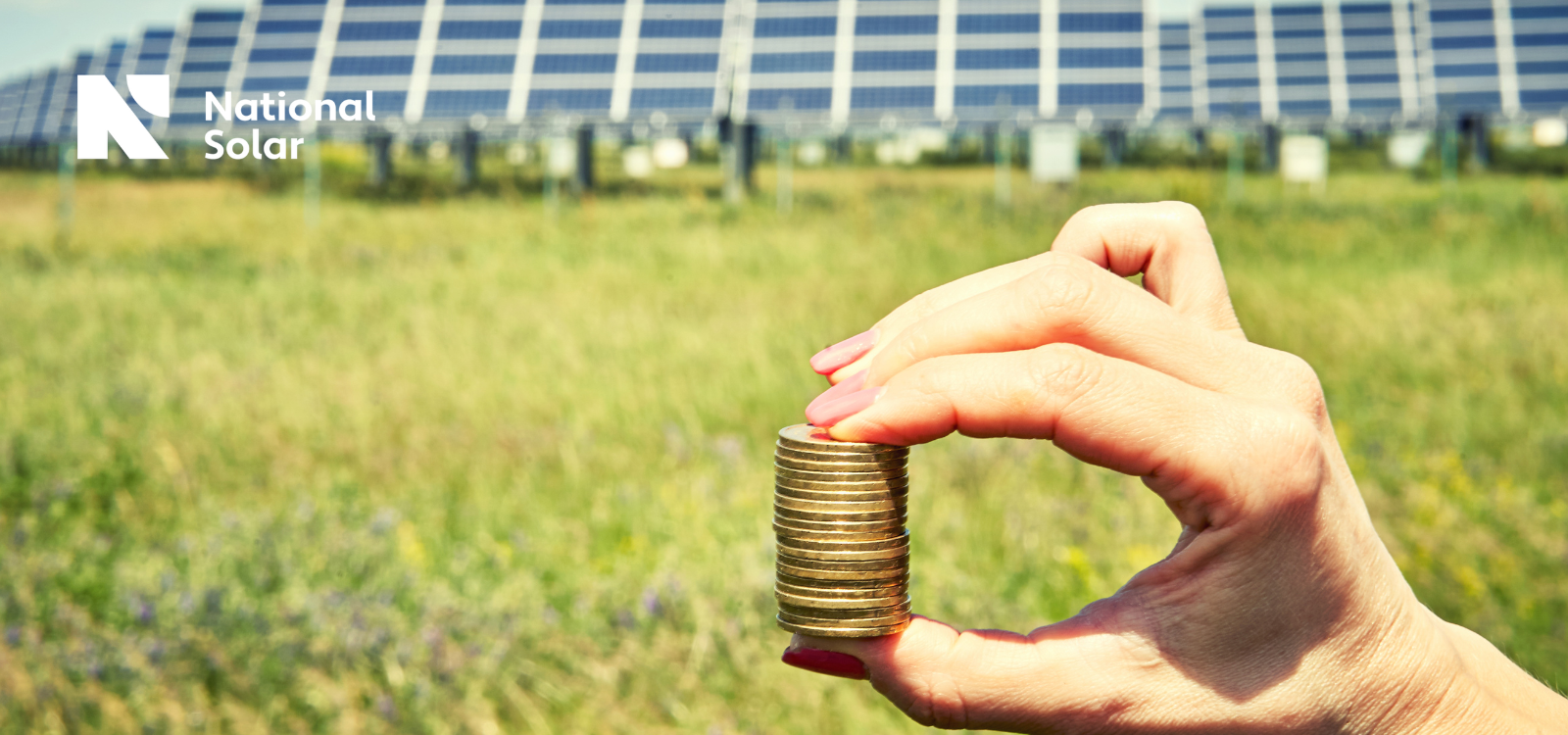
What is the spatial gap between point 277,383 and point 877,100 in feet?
42.3

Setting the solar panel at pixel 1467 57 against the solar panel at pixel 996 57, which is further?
the solar panel at pixel 1467 57

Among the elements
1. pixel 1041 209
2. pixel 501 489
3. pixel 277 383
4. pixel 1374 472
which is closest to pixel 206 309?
pixel 277 383

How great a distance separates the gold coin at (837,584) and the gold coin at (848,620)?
1.2 inches

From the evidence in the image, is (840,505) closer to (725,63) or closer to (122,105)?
(725,63)

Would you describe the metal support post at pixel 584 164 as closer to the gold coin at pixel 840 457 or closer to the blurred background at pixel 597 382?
the blurred background at pixel 597 382

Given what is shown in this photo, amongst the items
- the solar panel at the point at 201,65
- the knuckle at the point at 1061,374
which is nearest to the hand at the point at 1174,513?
the knuckle at the point at 1061,374

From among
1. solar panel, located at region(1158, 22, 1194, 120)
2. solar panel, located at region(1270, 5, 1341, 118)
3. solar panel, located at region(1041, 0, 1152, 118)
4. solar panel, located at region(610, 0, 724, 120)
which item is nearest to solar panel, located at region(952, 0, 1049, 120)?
solar panel, located at region(1041, 0, 1152, 118)

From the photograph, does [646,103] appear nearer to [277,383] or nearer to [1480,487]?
[277,383]

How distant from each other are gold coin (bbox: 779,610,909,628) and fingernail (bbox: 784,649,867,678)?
0.05 m

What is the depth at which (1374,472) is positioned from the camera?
5012mm

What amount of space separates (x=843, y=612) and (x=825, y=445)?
0.19m

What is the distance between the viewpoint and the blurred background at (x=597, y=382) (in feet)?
11.1

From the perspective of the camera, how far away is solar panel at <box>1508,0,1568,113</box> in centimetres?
2172

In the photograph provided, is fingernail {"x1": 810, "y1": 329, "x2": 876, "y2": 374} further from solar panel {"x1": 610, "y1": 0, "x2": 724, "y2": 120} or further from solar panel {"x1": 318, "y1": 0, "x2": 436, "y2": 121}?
solar panel {"x1": 318, "y1": 0, "x2": 436, "y2": 121}
